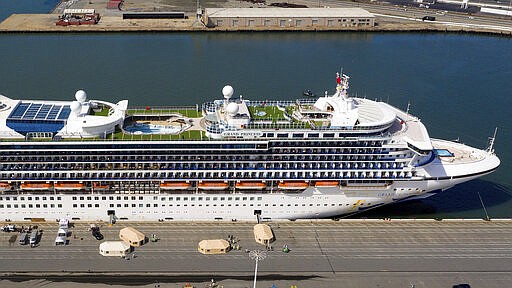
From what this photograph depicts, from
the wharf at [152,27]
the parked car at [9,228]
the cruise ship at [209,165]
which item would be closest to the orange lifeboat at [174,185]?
the cruise ship at [209,165]

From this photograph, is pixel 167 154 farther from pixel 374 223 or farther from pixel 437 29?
pixel 437 29

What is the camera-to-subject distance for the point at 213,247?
36500 millimetres

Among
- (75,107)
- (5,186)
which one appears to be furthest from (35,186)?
(75,107)

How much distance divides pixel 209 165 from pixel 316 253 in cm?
1131

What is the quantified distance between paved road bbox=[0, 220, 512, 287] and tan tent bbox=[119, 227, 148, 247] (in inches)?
21.2

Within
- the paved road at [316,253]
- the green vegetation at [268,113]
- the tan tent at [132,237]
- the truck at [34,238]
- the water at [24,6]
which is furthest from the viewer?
the water at [24,6]

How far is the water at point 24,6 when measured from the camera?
118637 mm

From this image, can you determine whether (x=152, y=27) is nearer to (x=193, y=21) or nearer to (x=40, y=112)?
(x=193, y=21)

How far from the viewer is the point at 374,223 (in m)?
40.9

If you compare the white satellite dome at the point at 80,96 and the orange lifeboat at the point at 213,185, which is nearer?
the orange lifeboat at the point at 213,185

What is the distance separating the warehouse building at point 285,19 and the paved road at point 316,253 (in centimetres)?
7530

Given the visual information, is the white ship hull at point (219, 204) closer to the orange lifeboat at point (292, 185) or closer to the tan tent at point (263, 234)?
the orange lifeboat at point (292, 185)

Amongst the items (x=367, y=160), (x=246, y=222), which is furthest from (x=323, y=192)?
(x=246, y=222)

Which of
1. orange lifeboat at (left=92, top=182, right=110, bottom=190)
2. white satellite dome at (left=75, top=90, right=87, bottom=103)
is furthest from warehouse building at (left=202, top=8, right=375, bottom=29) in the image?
orange lifeboat at (left=92, top=182, right=110, bottom=190)
